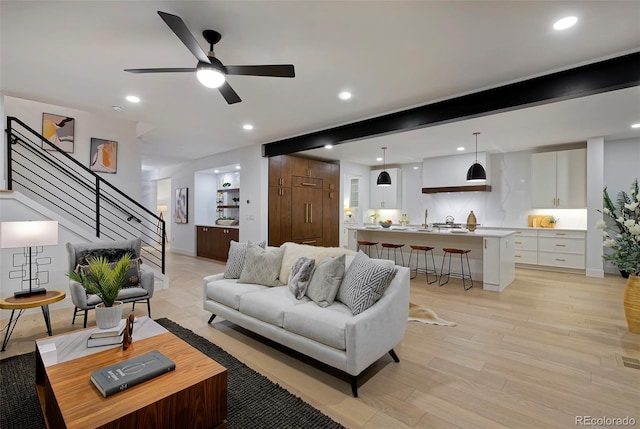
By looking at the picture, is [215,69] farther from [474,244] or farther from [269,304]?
[474,244]

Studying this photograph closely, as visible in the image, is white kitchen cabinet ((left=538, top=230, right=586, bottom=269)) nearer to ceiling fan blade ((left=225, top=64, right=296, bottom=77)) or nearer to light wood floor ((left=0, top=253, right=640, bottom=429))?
light wood floor ((left=0, top=253, right=640, bottom=429))

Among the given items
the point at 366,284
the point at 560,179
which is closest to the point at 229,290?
the point at 366,284

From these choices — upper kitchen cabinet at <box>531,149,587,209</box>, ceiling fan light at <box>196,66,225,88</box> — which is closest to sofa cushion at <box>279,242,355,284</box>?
ceiling fan light at <box>196,66,225,88</box>

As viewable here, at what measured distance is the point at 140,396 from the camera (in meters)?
1.43

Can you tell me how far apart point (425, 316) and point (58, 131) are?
600 cm

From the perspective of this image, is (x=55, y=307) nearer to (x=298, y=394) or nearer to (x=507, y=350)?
(x=298, y=394)

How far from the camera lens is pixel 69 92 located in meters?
3.67

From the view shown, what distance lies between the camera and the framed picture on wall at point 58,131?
14.8 feet

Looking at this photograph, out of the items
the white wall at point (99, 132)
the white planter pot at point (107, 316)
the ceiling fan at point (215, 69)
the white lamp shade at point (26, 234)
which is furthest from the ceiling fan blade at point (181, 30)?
the white wall at point (99, 132)

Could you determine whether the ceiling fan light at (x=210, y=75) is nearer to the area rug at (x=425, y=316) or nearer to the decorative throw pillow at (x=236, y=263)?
the decorative throw pillow at (x=236, y=263)

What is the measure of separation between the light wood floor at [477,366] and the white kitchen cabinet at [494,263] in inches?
19.8

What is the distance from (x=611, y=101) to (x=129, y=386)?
5.74 m

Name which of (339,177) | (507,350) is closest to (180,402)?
(507,350)

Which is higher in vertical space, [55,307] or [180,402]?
[180,402]
